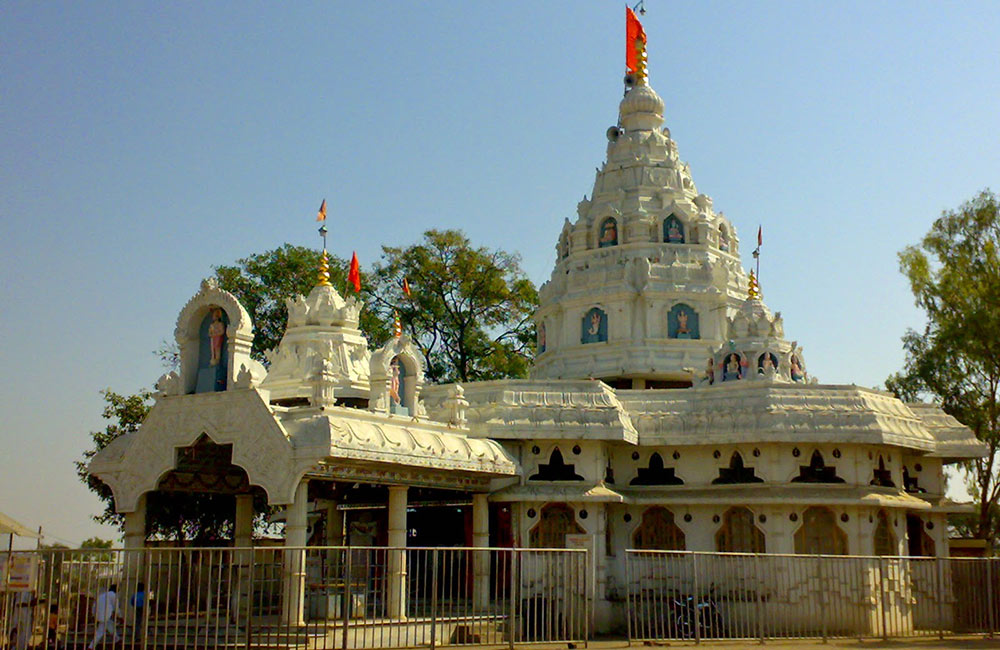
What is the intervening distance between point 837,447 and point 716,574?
22.2 feet

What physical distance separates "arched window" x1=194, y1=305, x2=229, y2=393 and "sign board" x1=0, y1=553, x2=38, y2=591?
575 centimetres

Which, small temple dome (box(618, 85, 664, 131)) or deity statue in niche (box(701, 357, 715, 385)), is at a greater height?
small temple dome (box(618, 85, 664, 131))

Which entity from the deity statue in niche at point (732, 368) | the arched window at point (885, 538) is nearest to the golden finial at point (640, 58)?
the deity statue in niche at point (732, 368)

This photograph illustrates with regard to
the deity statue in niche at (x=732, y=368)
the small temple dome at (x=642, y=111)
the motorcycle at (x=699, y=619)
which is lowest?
the motorcycle at (x=699, y=619)

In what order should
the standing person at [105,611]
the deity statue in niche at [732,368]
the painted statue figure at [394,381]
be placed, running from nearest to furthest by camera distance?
1. the standing person at [105,611]
2. the painted statue figure at [394,381]
3. the deity statue in niche at [732,368]

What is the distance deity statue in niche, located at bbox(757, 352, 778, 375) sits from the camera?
105ft

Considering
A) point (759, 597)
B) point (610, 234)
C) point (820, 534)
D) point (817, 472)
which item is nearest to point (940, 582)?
point (820, 534)

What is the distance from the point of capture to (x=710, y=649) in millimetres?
21312

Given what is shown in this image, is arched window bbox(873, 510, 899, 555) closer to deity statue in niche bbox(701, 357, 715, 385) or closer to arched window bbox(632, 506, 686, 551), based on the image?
arched window bbox(632, 506, 686, 551)

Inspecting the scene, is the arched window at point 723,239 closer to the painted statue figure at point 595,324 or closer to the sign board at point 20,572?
the painted statue figure at point 595,324

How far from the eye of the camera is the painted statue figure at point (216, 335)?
23.6m

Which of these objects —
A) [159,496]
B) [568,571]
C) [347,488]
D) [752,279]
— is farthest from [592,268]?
[568,571]

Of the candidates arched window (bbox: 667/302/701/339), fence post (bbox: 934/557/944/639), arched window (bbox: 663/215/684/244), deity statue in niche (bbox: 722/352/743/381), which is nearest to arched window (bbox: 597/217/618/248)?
arched window (bbox: 663/215/684/244)

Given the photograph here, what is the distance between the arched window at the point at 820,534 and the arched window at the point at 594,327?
10976 mm
